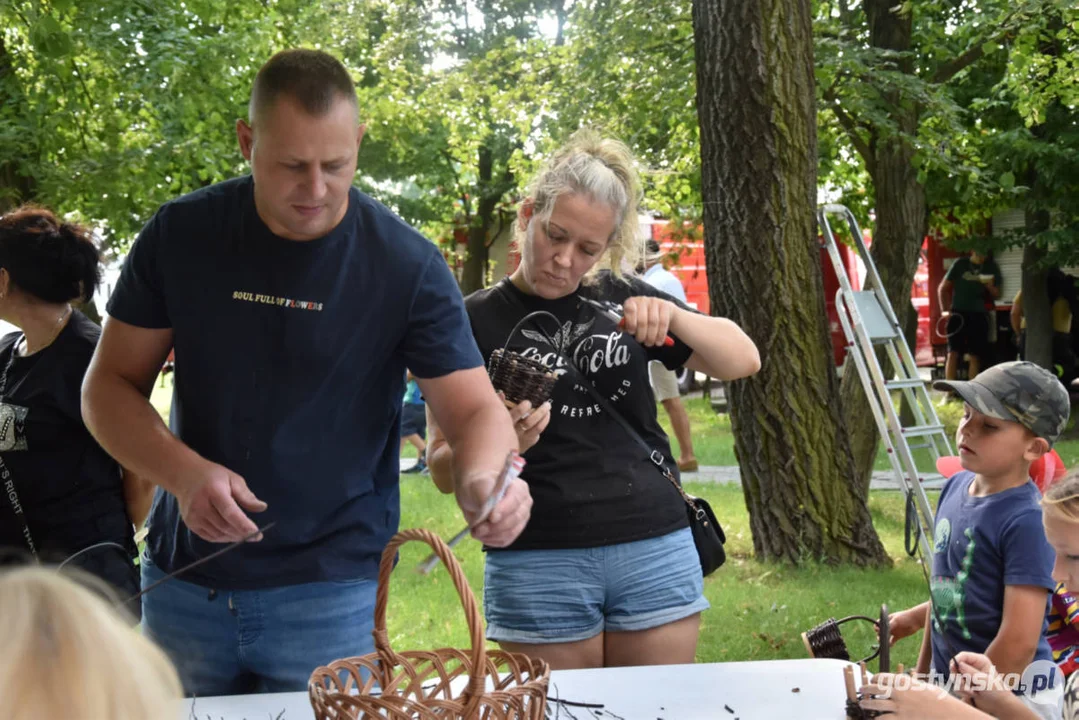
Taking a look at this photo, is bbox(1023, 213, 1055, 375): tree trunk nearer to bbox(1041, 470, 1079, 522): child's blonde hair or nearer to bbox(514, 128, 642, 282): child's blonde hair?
bbox(1041, 470, 1079, 522): child's blonde hair

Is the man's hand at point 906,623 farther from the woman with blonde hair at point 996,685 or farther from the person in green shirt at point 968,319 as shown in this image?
the person in green shirt at point 968,319

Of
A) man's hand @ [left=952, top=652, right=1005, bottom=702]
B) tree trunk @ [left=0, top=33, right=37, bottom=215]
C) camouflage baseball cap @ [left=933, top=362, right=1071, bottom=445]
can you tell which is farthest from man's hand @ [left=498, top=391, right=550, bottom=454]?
tree trunk @ [left=0, top=33, right=37, bottom=215]

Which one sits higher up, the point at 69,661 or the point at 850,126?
the point at 850,126

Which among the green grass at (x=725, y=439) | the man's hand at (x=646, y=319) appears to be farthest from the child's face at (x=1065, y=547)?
the green grass at (x=725, y=439)

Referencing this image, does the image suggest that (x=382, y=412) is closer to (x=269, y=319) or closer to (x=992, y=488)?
(x=269, y=319)

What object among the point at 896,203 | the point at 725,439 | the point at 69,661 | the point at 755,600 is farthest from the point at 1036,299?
the point at 69,661

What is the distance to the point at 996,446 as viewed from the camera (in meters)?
2.83

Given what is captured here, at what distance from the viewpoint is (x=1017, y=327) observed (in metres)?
13.6

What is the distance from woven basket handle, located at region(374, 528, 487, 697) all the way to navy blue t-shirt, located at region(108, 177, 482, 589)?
227 millimetres

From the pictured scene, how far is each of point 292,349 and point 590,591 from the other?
890mm

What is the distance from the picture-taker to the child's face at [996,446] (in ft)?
9.22

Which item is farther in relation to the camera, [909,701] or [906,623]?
[906,623]

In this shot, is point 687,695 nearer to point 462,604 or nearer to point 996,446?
point 462,604

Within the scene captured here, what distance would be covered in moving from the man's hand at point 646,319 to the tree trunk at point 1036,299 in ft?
35.5
